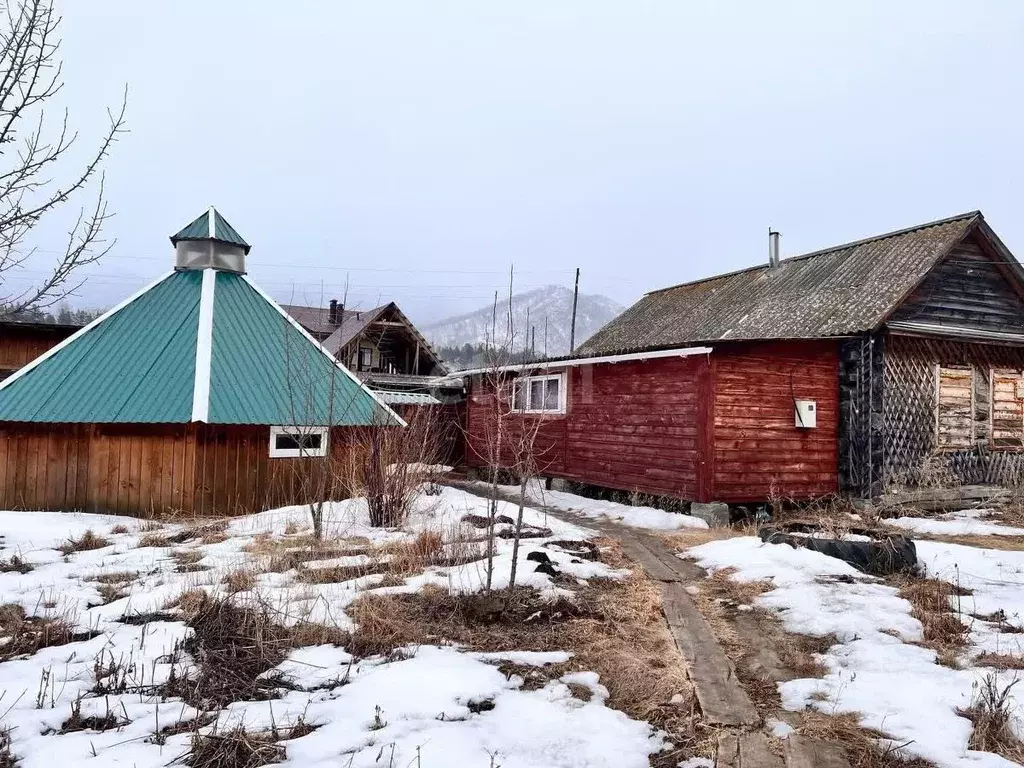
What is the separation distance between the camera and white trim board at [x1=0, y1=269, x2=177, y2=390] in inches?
471

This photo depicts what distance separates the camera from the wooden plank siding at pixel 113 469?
450 inches

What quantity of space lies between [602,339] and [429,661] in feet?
53.0

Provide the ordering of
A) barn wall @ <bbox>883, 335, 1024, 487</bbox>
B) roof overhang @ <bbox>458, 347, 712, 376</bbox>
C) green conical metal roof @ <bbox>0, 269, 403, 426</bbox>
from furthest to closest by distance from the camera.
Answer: barn wall @ <bbox>883, 335, 1024, 487</bbox>, roof overhang @ <bbox>458, 347, 712, 376</bbox>, green conical metal roof @ <bbox>0, 269, 403, 426</bbox>

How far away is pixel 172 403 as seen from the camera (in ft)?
37.3

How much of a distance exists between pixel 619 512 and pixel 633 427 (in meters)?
1.83

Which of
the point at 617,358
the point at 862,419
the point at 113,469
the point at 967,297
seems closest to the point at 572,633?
the point at 617,358

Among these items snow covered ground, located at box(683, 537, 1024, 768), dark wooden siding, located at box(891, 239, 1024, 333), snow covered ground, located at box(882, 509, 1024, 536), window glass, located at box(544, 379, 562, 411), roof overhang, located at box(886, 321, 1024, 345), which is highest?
dark wooden siding, located at box(891, 239, 1024, 333)

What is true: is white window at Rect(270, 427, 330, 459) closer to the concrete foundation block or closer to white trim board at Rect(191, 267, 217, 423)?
white trim board at Rect(191, 267, 217, 423)

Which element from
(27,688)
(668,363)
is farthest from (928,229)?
(27,688)

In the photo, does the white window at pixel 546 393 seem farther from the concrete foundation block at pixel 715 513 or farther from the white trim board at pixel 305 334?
the concrete foundation block at pixel 715 513

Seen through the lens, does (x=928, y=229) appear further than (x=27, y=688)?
Yes

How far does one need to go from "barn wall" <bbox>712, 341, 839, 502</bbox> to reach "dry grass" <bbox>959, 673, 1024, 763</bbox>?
7812 mm

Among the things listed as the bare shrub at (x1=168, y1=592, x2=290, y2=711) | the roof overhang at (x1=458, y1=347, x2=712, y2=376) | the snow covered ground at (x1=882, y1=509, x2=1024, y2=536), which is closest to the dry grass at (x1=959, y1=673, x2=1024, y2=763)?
the bare shrub at (x1=168, y1=592, x2=290, y2=711)

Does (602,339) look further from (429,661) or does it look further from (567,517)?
(429,661)
